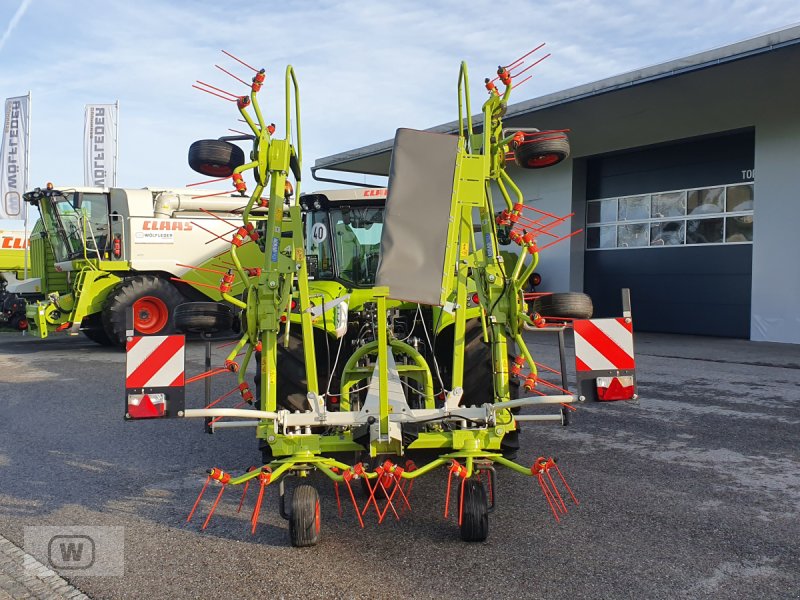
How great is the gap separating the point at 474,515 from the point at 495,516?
51 cm

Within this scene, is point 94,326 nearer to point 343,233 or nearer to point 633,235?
point 343,233

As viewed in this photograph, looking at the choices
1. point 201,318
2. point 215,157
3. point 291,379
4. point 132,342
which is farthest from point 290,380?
point 215,157

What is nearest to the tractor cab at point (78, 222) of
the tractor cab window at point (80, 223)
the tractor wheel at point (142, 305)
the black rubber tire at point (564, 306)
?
the tractor cab window at point (80, 223)

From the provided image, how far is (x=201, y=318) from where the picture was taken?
13.3 ft

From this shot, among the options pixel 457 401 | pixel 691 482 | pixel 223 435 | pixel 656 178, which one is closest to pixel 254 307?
pixel 457 401

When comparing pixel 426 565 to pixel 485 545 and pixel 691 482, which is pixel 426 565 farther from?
pixel 691 482

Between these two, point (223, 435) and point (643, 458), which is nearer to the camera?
point (643, 458)

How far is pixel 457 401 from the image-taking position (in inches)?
149

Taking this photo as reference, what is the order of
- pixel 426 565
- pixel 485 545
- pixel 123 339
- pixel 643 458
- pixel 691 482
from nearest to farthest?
pixel 426 565 → pixel 485 545 → pixel 691 482 → pixel 643 458 → pixel 123 339

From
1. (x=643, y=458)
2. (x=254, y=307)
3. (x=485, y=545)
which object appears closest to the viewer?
(x=485, y=545)

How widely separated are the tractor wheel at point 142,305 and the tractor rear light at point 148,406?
8.76m

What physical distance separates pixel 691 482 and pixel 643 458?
24.4 inches

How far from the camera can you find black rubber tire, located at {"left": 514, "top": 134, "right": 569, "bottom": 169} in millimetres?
4027

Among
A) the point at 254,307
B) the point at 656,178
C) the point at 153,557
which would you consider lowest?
the point at 153,557
